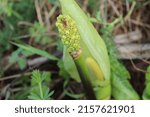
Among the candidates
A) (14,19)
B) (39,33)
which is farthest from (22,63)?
(14,19)

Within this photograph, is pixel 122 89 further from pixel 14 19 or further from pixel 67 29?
pixel 14 19


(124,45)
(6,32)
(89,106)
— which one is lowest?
(89,106)

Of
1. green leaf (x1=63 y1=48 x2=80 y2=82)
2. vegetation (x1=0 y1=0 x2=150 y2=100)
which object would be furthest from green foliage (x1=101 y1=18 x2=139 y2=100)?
green leaf (x1=63 y1=48 x2=80 y2=82)

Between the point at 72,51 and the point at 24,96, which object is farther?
the point at 24,96

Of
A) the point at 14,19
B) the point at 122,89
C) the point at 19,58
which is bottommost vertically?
the point at 122,89

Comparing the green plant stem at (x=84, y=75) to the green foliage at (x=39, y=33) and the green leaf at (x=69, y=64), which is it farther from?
the green foliage at (x=39, y=33)

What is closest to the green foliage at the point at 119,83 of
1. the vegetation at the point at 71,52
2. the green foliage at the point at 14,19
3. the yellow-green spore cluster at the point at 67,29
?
the vegetation at the point at 71,52

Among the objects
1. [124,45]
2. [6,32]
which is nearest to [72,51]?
[124,45]

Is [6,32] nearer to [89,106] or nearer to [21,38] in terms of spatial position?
[21,38]
